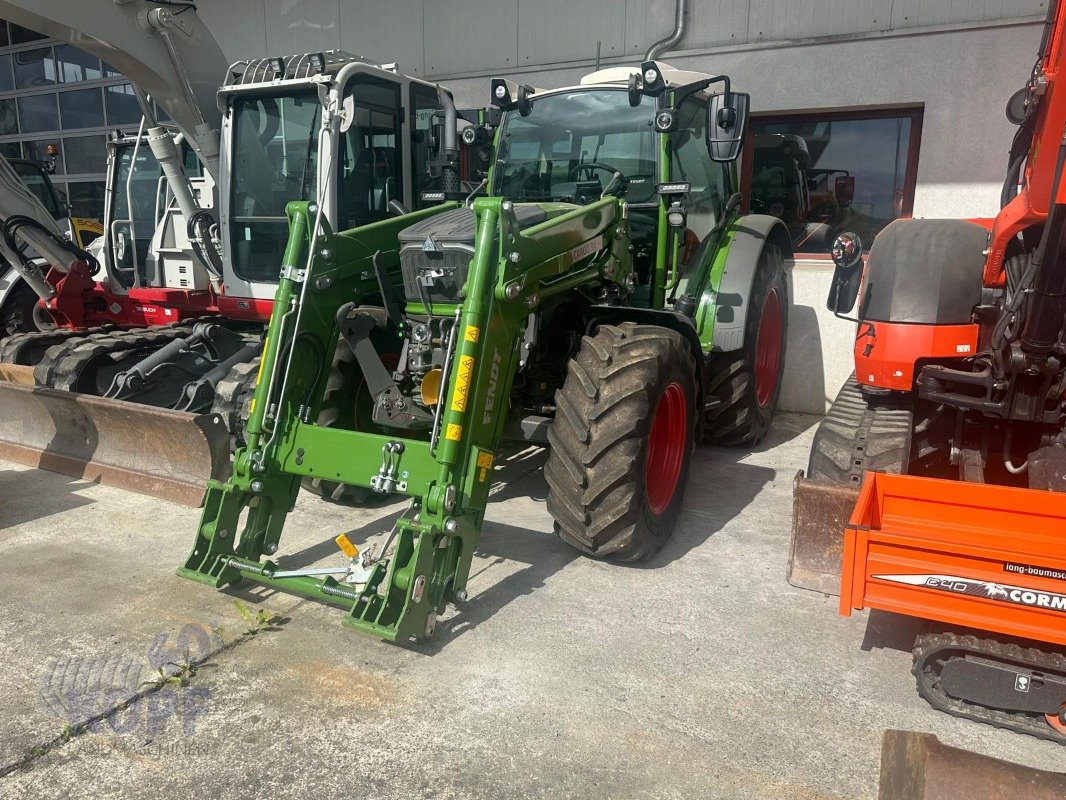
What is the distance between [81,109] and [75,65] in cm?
71

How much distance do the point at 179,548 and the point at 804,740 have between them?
3075mm

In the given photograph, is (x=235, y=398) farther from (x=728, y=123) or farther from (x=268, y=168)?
(x=728, y=123)

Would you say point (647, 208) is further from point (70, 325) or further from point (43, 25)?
point (70, 325)

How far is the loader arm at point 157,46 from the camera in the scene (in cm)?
557

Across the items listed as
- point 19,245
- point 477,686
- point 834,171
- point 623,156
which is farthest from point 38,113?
point 477,686

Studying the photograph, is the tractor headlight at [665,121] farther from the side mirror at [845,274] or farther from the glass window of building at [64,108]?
the glass window of building at [64,108]

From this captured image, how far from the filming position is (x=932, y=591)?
8.62 feet

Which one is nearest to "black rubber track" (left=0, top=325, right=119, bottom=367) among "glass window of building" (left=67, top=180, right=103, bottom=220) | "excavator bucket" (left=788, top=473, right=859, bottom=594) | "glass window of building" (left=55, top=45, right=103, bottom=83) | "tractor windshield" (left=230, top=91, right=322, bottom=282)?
"tractor windshield" (left=230, top=91, right=322, bottom=282)

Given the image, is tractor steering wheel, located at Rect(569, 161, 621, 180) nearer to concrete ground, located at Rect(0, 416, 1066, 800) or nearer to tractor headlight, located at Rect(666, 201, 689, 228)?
tractor headlight, located at Rect(666, 201, 689, 228)

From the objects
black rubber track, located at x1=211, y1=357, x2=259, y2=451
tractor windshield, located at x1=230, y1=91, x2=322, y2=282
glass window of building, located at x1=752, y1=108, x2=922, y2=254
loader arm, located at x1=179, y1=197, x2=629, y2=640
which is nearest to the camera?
loader arm, located at x1=179, y1=197, x2=629, y2=640

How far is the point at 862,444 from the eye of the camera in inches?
140

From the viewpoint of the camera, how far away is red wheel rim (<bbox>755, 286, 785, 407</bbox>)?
20.4 feet

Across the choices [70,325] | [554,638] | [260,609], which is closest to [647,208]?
[554,638]

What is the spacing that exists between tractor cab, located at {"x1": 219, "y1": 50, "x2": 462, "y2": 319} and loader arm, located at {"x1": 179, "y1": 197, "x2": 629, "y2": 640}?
7.25ft
